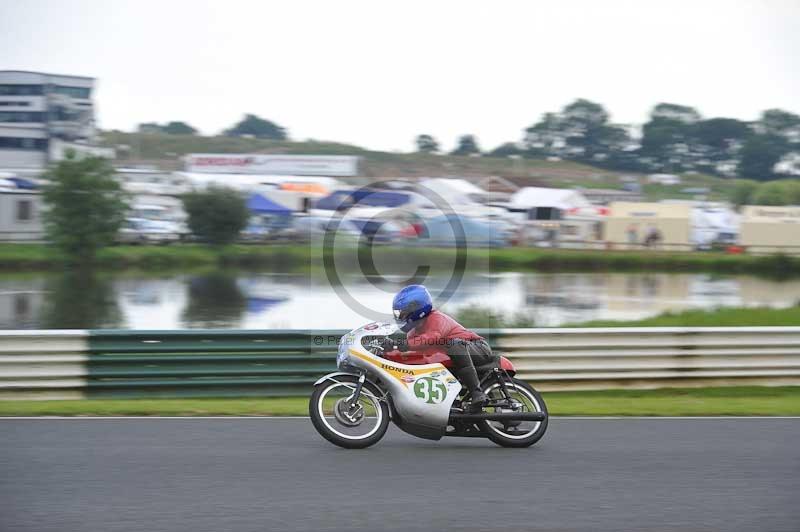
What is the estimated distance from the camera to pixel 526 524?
20.1 feet

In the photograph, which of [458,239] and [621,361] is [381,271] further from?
[621,361]

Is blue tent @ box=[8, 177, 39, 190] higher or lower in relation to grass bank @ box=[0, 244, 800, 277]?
higher

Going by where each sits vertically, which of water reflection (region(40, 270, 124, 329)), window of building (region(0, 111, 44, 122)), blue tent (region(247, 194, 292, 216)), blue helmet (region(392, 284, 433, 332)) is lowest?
water reflection (region(40, 270, 124, 329))

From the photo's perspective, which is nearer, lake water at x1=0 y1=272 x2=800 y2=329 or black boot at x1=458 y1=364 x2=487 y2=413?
black boot at x1=458 y1=364 x2=487 y2=413

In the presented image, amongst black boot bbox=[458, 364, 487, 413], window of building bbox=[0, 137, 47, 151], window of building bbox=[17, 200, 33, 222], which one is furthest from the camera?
window of building bbox=[0, 137, 47, 151]

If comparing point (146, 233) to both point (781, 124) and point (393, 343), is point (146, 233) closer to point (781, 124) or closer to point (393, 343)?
point (393, 343)

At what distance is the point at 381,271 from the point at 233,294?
12.8 m

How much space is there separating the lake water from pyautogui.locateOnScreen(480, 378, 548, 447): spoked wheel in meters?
9.98

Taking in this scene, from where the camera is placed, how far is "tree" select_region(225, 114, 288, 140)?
101250 mm

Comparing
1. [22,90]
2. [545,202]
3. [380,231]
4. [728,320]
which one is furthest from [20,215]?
[728,320]

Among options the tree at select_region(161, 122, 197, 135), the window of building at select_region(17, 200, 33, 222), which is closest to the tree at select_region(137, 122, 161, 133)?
the tree at select_region(161, 122, 197, 135)

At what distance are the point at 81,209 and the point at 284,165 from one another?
849 inches

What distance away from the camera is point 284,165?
200 feet

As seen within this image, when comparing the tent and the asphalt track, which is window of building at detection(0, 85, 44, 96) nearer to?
the tent
